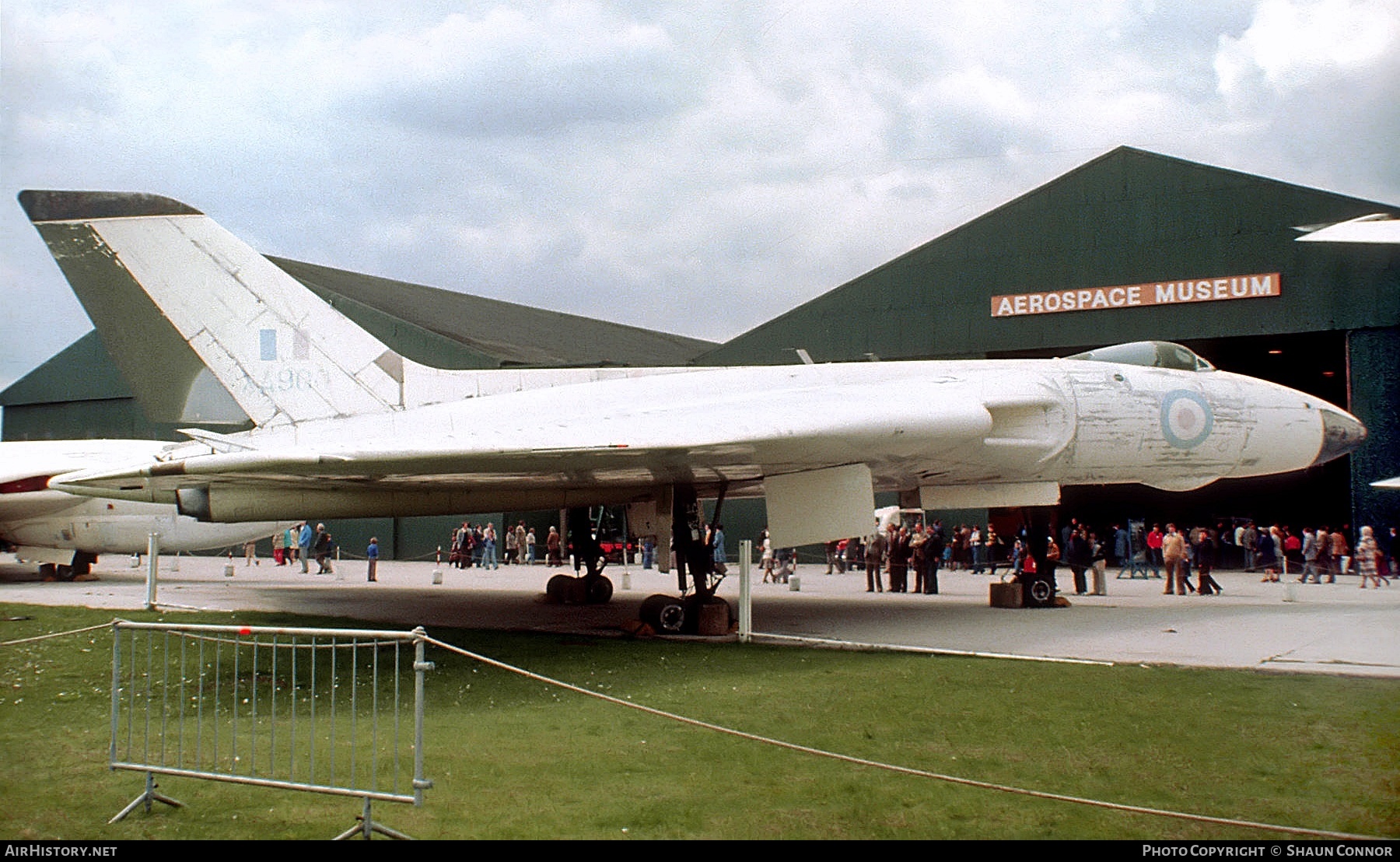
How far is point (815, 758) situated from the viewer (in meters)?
5.54

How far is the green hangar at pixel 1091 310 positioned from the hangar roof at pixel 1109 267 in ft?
0.12

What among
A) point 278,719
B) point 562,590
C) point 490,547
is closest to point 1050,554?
point 562,590

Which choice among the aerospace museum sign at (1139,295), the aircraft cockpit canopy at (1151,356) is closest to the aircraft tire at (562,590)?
the aircraft cockpit canopy at (1151,356)

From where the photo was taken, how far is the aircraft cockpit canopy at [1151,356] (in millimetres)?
13508

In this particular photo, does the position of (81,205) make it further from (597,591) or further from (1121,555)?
(1121,555)

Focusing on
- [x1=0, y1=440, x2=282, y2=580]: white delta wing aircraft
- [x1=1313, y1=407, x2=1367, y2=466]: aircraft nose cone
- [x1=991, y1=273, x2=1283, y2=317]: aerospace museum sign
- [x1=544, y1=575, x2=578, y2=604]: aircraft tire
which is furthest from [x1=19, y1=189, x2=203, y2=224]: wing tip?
[x1=991, y1=273, x2=1283, y2=317]: aerospace museum sign

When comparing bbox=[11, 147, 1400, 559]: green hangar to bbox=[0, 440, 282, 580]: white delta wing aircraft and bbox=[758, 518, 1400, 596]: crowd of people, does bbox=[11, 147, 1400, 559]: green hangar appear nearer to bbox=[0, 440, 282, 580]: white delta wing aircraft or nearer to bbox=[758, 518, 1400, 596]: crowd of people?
bbox=[758, 518, 1400, 596]: crowd of people

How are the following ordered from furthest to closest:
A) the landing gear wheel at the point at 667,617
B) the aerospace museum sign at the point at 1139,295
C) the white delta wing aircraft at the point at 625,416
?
the aerospace museum sign at the point at 1139,295, the landing gear wheel at the point at 667,617, the white delta wing aircraft at the point at 625,416

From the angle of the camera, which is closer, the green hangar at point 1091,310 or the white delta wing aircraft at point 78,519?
the white delta wing aircraft at point 78,519

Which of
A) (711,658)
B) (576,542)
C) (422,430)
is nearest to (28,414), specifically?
(576,542)

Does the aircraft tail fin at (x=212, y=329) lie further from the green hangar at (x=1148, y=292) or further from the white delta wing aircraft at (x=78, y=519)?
the green hangar at (x=1148, y=292)

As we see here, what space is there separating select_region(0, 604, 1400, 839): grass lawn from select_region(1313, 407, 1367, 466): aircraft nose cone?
735 cm

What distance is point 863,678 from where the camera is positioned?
8.26m
